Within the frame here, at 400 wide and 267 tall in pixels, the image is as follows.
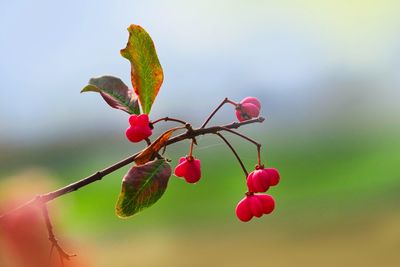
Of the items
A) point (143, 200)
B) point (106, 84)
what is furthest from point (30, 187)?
point (143, 200)

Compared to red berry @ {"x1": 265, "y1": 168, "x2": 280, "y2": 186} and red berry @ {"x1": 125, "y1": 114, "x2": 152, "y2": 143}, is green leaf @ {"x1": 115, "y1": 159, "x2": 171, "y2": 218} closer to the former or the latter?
red berry @ {"x1": 125, "y1": 114, "x2": 152, "y2": 143}

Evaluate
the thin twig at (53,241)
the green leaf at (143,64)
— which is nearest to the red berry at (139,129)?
the green leaf at (143,64)

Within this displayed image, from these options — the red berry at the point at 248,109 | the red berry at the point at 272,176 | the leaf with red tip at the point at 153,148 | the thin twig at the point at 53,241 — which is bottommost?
the thin twig at the point at 53,241

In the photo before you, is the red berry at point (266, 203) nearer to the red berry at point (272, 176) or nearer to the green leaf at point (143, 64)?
the red berry at point (272, 176)

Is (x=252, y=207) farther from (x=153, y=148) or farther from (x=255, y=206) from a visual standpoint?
(x=153, y=148)

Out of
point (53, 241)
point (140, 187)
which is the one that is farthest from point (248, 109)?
point (53, 241)

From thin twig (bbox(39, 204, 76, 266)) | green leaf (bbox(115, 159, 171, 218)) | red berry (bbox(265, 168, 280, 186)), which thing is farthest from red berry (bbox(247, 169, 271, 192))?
thin twig (bbox(39, 204, 76, 266))

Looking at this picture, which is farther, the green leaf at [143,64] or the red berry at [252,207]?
the red berry at [252,207]

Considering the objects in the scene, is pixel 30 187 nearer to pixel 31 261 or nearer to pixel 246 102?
pixel 31 261

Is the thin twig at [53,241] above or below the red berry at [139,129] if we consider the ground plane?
below
